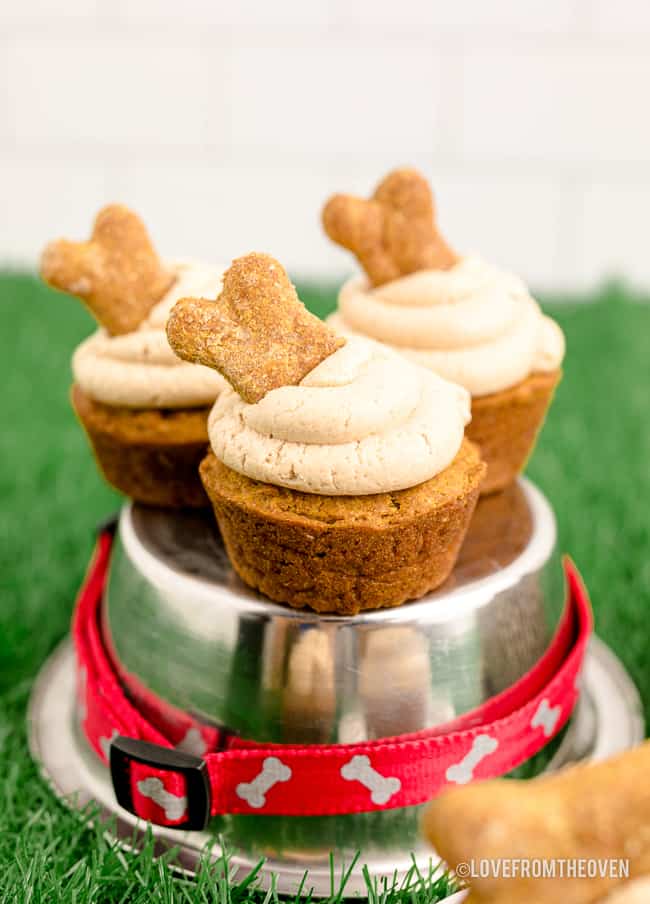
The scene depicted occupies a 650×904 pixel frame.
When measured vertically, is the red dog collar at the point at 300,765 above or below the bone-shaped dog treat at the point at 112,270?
below

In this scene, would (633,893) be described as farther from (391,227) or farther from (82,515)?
(82,515)

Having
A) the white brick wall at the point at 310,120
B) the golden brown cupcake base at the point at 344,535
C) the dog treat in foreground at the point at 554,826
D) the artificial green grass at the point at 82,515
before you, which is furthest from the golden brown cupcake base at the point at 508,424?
the white brick wall at the point at 310,120

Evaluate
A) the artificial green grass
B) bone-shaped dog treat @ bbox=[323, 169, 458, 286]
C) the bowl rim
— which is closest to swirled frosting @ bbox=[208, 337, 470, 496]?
the bowl rim

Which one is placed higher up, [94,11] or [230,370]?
[94,11]

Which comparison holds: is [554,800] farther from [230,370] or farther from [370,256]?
→ [370,256]

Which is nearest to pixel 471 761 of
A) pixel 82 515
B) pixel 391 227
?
pixel 391 227

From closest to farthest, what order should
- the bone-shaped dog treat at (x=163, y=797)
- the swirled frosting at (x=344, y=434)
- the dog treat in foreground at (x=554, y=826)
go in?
1. the dog treat in foreground at (x=554, y=826)
2. the swirled frosting at (x=344, y=434)
3. the bone-shaped dog treat at (x=163, y=797)

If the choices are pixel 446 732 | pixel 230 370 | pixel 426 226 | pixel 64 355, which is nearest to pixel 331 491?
pixel 230 370

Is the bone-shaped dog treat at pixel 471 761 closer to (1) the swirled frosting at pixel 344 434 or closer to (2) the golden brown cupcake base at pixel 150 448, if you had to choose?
(1) the swirled frosting at pixel 344 434
